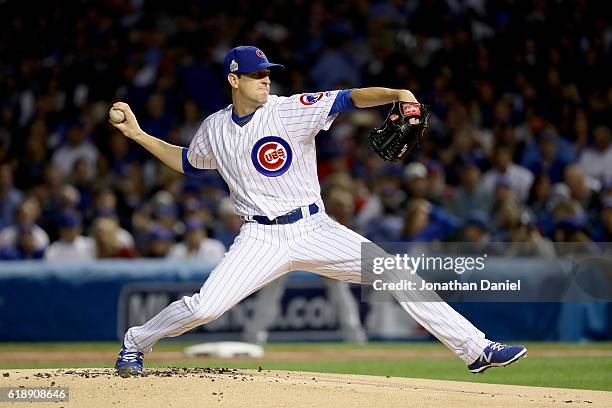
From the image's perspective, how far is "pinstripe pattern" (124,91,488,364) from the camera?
6215mm

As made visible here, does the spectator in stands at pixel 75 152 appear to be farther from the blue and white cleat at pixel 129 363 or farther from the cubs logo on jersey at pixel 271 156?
the cubs logo on jersey at pixel 271 156

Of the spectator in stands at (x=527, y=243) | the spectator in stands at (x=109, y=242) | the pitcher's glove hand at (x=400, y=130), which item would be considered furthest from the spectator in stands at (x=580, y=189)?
the pitcher's glove hand at (x=400, y=130)

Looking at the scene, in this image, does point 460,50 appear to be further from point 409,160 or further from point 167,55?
point 167,55

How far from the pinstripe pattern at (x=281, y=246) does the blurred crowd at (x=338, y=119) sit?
186 inches

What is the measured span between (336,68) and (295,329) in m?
3.73

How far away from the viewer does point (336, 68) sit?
13727 mm

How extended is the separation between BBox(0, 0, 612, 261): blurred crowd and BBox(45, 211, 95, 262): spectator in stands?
22mm

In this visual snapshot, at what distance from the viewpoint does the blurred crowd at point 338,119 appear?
1166cm

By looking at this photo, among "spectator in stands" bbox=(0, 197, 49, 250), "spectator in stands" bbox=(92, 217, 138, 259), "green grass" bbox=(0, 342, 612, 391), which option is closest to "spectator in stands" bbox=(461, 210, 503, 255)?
"green grass" bbox=(0, 342, 612, 391)

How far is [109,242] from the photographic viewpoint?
1168cm

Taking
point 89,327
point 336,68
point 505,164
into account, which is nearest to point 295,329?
point 89,327

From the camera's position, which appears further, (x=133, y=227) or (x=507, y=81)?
(x=507, y=81)

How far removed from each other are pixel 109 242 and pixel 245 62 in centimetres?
553

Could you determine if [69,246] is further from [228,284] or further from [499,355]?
[499,355]
